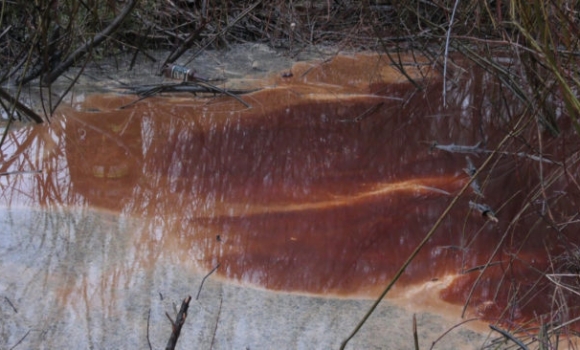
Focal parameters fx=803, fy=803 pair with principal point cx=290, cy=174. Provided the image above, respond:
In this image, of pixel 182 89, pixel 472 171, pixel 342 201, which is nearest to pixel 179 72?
pixel 182 89

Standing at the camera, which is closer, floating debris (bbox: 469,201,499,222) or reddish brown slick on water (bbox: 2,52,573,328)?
reddish brown slick on water (bbox: 2,52,573,328)

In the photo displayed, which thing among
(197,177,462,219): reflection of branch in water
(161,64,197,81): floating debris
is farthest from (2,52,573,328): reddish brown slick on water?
(161,64,197,81): floating debris

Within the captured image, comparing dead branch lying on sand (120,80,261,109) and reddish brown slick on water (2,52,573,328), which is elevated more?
dead branch lying on sand (120,80,261,109)

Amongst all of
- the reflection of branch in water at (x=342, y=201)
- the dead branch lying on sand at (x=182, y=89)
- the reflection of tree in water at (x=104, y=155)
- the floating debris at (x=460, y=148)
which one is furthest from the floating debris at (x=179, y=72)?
the reflection of branch in water at (x=342, y=201)

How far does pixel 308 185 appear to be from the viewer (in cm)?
424

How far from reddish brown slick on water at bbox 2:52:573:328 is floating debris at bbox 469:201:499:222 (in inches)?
1.1

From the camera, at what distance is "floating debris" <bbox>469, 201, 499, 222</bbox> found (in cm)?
386

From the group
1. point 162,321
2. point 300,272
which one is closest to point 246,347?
point 162,321

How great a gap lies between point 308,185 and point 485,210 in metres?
0.92

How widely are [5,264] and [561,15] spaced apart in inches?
91.9

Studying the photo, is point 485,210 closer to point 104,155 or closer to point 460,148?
point 460,148

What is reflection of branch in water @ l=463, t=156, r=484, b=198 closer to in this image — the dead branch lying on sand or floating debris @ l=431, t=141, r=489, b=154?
floating debris @ l=431, t=141, r=489, b=154

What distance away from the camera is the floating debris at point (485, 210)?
12.7 feet

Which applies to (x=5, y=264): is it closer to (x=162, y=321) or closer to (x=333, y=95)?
(x=162, y=321)
